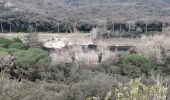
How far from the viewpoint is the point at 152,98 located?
21.7ft

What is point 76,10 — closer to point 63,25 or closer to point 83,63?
point 63,25

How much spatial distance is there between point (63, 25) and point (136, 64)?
21.4 m

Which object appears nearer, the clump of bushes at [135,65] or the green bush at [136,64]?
the clump of bushes at [135,65]

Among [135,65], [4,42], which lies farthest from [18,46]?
[135,65]

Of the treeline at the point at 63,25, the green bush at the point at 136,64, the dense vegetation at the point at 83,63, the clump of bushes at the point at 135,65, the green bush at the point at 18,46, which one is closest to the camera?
the dense vegetation at the point at 83,63

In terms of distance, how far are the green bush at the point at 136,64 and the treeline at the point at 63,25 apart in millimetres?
18912

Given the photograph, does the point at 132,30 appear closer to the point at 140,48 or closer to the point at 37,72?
the point at 140,48

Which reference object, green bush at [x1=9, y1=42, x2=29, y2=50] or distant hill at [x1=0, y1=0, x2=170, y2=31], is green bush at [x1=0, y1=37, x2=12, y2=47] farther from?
distant hill at [x1=0, y1=0, x2=170, y2=31]

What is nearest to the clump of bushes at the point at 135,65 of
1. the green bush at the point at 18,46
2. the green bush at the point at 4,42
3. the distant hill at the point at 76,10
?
the green bush at the point at 18,46

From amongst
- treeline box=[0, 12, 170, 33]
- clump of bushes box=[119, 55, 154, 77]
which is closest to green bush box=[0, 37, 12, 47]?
clump of bushes box=[119, 55, 154, 77]

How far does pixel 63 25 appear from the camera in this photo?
45906 mm

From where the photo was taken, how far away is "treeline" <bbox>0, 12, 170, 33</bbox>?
1793 inches

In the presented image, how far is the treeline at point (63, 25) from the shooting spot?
45.5 metres

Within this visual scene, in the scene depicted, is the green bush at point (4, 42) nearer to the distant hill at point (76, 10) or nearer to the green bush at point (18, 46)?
the green bush at point (18, 46)
